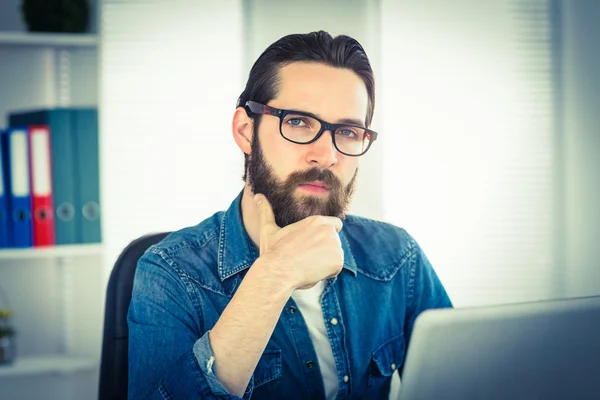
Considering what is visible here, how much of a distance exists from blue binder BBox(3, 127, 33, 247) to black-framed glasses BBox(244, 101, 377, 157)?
0.93 meters

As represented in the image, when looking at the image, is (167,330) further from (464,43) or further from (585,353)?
(464,43)

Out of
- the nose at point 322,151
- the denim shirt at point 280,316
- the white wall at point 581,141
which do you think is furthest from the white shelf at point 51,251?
the white wall at point 581,141

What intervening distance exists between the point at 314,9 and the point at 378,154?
23.5 inches

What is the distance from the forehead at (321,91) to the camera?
1.25 metres

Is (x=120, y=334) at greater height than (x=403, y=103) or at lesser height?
lesser

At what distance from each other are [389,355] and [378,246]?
0.83 feet

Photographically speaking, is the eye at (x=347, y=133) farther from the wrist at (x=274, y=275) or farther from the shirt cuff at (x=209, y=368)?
the shirt cuff at (x=209, y=368)

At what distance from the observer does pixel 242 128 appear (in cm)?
136

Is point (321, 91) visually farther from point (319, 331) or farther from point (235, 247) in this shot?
point (319, 331)

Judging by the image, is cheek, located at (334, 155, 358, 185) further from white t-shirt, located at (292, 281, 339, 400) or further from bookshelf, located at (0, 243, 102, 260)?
bookshelf, located at (0, 243, 102, 260)

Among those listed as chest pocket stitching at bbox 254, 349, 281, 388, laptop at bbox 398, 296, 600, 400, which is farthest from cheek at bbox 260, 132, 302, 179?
laptop at bbox 398, 296, 600, 400

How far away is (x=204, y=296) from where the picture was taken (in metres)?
1.16

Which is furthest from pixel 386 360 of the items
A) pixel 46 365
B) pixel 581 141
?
pixel 581 141

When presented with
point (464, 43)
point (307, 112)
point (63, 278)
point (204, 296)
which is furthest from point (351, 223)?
point (63, 278)
